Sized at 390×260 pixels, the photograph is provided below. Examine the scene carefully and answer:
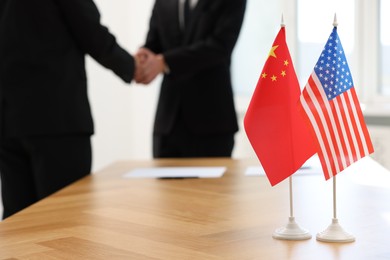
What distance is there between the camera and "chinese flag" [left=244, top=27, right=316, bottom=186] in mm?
1309

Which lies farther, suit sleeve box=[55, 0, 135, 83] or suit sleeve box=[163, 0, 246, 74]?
suit sleeve box=[163, 0, 246, 74]

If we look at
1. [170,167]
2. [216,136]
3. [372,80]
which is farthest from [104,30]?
[372,80]

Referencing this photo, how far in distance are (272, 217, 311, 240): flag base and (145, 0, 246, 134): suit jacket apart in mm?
1721

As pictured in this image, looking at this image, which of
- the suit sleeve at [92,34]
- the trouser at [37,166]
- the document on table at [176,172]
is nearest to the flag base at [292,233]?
the document on table at [176,172]

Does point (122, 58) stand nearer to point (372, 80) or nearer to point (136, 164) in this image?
point (136, 164)

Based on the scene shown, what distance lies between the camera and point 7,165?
232cm

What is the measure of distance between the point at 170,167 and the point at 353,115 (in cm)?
122

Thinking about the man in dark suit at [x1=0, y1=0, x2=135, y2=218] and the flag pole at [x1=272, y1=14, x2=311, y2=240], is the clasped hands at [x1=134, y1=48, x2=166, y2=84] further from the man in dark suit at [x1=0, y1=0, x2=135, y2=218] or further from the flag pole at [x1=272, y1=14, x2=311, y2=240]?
the flag pole at [x1=272, y1=14, x2=311, y2=240]

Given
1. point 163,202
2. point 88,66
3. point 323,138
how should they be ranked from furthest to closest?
point 88,66, point 163,202, point 323,138

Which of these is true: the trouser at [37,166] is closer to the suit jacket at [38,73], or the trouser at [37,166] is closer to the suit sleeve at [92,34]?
the suit jacket at [38,73]

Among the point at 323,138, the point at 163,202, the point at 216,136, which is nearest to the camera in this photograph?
the point at 323,138

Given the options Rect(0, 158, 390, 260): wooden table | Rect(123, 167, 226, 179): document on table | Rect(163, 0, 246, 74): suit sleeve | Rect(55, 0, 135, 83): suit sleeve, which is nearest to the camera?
Rect(0, 158, 390, 260): wooden table

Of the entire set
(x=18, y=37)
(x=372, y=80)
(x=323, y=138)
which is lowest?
(x=372, y=80)

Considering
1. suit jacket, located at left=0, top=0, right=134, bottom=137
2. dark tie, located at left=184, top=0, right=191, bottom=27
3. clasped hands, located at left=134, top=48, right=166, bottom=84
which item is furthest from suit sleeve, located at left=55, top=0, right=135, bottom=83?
dark tie, located at left=184, top=0, right=191, bottom=27
